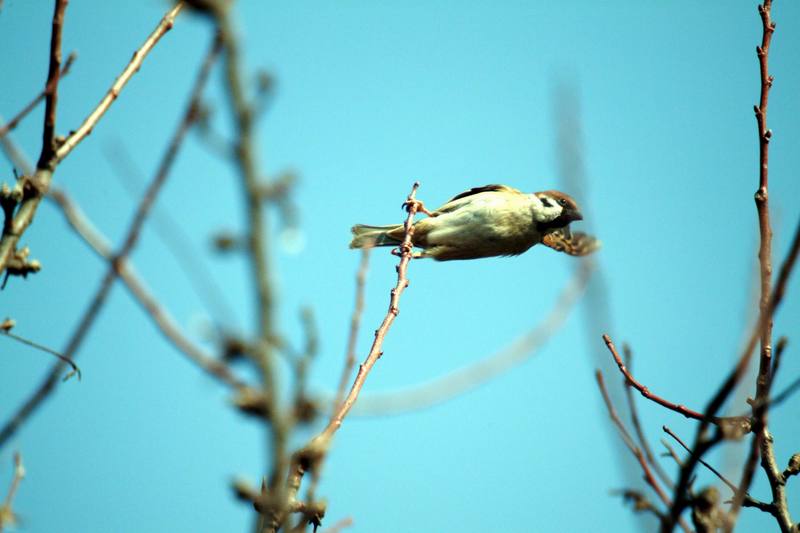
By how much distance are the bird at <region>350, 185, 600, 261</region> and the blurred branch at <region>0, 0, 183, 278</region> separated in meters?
4.96

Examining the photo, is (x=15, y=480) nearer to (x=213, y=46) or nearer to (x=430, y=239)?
(x=213, y=46)

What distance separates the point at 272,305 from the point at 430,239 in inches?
270

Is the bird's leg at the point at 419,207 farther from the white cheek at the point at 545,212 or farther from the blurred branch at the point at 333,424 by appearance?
the blurred branch at the point at 333,424

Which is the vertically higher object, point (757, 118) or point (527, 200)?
point (527, 200)

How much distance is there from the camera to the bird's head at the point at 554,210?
26.7 feet

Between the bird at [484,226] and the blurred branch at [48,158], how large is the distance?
4.96m

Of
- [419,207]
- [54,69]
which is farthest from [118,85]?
[419,207]

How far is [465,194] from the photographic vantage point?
837 centimetres

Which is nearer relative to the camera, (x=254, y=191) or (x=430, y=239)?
(x=254, y=191)

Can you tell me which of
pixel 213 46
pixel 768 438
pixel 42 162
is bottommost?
pixel 213 46

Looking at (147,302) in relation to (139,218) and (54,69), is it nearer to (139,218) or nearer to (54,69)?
(139,218)

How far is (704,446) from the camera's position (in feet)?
4.45

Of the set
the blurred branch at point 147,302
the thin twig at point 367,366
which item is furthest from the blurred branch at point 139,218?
the thin twig at point 367,366

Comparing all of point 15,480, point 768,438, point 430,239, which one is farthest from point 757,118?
point 430,239
